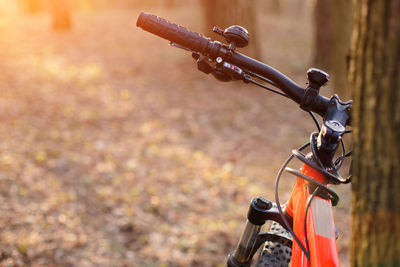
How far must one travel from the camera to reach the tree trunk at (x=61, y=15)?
13609mm

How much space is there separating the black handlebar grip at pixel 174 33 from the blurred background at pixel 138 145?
291 centimetres

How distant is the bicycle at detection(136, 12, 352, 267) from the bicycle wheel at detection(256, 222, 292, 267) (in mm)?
258

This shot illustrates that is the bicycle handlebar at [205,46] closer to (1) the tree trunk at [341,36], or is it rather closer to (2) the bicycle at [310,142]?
(2) the bicycle at [310,142]

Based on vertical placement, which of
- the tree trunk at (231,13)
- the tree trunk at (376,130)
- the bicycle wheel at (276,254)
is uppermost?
the tree trunk at (231,13)

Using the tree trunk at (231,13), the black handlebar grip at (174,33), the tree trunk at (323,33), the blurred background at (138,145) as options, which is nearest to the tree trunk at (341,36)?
the blurred background at (138,145)

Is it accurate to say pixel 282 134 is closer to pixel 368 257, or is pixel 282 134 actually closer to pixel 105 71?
pixel 105 71

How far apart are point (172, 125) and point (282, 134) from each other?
2.16m

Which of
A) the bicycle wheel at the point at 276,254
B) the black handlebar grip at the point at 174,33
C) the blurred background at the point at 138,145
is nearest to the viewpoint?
the black handlebar grip at the point at 174,33

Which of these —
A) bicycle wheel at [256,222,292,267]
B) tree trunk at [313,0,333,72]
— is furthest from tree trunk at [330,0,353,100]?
bicycle wheel at [256,222,292,267]

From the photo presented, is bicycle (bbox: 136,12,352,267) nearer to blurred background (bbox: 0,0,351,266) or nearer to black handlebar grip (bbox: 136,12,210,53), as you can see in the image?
black handlebar grip (bbox: 136,12,210,53)

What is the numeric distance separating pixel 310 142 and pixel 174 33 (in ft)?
2.61

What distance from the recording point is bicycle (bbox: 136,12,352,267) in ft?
5.57

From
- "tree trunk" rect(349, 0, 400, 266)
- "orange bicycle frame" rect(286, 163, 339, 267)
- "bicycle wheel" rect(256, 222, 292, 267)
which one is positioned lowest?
"bicycle wheel" rect(256, 222, 292, 267)

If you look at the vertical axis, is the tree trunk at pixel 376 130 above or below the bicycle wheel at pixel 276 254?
above
